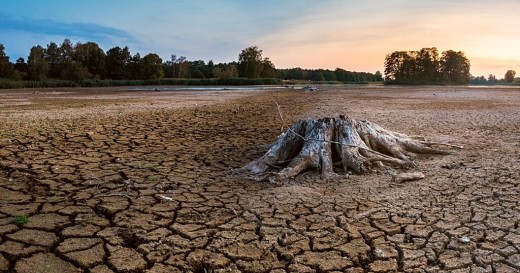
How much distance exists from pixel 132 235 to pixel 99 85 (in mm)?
57694

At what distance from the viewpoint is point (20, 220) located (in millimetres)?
3400

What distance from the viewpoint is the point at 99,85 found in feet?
184

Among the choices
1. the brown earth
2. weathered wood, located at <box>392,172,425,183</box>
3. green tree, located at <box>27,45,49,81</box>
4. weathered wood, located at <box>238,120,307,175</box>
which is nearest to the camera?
the brown earth

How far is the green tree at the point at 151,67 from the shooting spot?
77438 mm

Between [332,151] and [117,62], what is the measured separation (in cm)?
8165

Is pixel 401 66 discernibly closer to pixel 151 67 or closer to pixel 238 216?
pixel 151 67

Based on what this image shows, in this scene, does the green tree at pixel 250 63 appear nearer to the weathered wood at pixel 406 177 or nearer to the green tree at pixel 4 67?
the green tree at pixel 4 67

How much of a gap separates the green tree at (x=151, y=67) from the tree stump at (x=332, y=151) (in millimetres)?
76060

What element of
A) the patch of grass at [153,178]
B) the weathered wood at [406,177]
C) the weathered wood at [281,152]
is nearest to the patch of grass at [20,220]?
the patch of grass at [153,178]

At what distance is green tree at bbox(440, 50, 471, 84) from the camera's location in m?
94.6

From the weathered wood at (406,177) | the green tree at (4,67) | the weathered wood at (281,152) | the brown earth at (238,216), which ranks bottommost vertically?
the brown earth at (238,216)

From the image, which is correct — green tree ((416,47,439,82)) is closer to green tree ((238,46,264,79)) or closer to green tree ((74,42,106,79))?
green tree ((238,46,264,79))

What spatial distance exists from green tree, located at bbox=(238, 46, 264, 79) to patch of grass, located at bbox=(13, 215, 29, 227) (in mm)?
86472

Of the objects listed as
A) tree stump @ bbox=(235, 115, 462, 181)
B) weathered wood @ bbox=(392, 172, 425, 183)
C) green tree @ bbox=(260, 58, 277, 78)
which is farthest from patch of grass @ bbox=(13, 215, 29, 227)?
green tree @ bbox=(260, 58, 277, 78)
